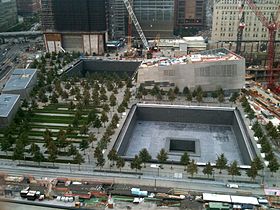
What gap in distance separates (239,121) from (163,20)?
6117 cm

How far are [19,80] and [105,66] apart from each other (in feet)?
91.1

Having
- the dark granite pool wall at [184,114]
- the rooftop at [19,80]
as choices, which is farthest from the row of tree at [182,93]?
the rooftop at [19,80]

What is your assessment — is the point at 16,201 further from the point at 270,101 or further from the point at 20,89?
the point at 270,101

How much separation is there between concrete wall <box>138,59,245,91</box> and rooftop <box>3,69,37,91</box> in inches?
854

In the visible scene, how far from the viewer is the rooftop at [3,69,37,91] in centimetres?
5870

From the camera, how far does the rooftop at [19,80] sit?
193 ft

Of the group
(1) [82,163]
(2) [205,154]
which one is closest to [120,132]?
(1) [82,163]

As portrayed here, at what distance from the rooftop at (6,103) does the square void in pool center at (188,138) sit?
19.7 m

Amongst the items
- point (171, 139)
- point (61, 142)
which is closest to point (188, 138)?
point (171, 139)

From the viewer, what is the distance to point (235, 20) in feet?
300

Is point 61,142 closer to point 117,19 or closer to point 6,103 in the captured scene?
point 6,103

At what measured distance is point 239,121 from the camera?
2002 inches

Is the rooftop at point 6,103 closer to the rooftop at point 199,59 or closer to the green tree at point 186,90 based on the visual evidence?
the rooftop at point 199,59

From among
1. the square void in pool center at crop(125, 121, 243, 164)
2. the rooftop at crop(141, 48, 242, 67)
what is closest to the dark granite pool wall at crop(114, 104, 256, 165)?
the square void in pool center at crop(125, 121, 243, 164)
